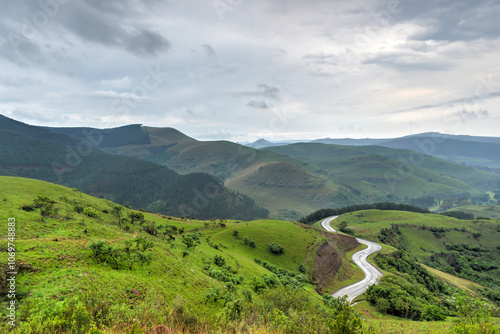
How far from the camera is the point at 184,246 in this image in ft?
141

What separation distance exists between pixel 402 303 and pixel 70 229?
180ft

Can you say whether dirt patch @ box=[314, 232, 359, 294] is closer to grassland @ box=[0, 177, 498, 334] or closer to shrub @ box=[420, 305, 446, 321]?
shrub @ box=[420, 305, 446, 321]

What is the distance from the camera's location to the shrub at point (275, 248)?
2771 inches

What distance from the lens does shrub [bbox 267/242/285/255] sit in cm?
7038

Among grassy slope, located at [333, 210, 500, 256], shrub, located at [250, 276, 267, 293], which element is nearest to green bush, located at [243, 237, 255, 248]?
shrub, located at [250, 276, 267, 293]

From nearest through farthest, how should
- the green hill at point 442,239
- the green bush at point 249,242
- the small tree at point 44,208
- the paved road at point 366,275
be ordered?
the small tree at point 44,208 < the paved road at point 366,275 < the green bush at point 249,242 < the green hill at point 442,239

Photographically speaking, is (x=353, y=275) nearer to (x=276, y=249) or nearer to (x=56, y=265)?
(x=276, y=249)

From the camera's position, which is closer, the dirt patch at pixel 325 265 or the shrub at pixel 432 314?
the shrub at pixel 432 314

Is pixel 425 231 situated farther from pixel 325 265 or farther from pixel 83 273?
pixel 83 273

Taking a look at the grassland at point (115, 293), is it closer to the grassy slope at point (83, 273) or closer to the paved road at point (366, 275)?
the grassy slope at point (83, 273)

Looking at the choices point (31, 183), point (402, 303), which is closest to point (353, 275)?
point (402, 303)

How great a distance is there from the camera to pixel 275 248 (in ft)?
231

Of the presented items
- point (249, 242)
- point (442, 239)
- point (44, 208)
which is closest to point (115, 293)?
point (44, 208)

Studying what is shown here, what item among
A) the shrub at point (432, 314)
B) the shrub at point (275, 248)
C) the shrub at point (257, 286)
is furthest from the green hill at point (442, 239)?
the shrub at point (257, 286)
